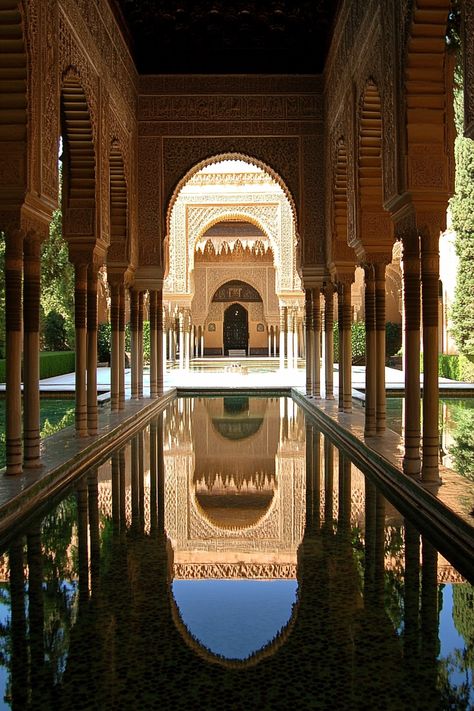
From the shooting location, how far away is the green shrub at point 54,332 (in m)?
23.2

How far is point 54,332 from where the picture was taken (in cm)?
2347

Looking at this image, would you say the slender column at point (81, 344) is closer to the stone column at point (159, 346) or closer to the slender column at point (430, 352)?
the slender column at point (430, 352)

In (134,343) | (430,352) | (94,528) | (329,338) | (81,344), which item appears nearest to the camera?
(94,528)

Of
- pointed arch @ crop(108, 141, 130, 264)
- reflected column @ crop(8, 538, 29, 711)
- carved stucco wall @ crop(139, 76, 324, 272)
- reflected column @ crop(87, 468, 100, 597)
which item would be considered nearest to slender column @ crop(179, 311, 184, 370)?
carved stucco wall @ crop(139, 76, 324, 272)

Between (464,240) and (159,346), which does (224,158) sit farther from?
(464,240)

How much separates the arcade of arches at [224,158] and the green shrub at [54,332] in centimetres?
1158

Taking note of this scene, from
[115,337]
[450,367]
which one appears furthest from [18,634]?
[450,367]

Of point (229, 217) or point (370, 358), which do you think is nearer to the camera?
point (370, 358)

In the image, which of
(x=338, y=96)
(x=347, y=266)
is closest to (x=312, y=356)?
(x=347, y=266)

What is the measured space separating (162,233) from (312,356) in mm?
3132

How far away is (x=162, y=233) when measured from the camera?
431 inches

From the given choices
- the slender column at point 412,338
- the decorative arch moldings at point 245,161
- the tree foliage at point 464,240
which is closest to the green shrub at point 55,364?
the decorative arch moldings at point 245,161

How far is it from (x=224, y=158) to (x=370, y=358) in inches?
194

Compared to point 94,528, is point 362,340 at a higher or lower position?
higher
